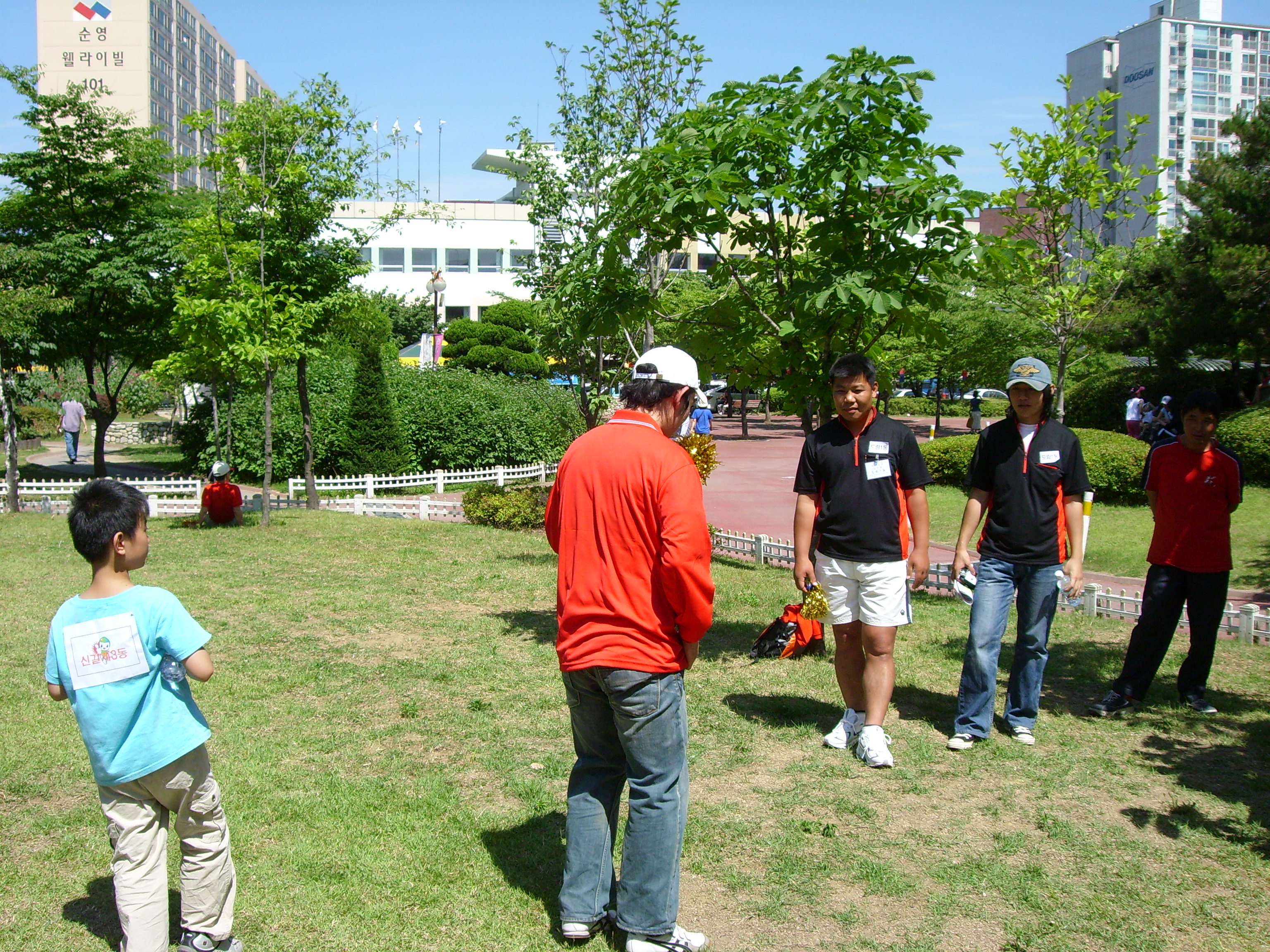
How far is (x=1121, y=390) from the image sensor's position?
88.8ft

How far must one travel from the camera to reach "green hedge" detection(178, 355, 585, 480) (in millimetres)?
22672

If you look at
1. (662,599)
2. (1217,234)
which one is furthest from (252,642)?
(1217,234)

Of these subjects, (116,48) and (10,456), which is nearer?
(10,456)

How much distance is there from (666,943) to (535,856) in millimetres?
877

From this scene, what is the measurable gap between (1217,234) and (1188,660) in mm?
20121

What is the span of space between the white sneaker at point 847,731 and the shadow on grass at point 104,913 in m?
3.03

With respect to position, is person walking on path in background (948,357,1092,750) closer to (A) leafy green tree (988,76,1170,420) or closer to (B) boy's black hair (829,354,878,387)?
(B) boy's black hair (829,354,878,387)

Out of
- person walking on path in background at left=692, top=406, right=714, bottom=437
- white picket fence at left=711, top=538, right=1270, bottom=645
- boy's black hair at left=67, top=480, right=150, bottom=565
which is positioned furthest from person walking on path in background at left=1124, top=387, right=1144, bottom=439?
boy's black hair at left=67, top=480, right=150, bottom=565

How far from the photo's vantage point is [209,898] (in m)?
3.16

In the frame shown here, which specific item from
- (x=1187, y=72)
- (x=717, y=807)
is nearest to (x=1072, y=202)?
(x=717, y=807)

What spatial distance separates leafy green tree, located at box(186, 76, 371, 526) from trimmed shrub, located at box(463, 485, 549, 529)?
3.14 m

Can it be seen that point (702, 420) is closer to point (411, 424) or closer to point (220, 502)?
point (220, 502)

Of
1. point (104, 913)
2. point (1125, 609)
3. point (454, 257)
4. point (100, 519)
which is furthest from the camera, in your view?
point (454, 257)

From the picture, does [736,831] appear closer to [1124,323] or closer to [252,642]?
[252,642]
